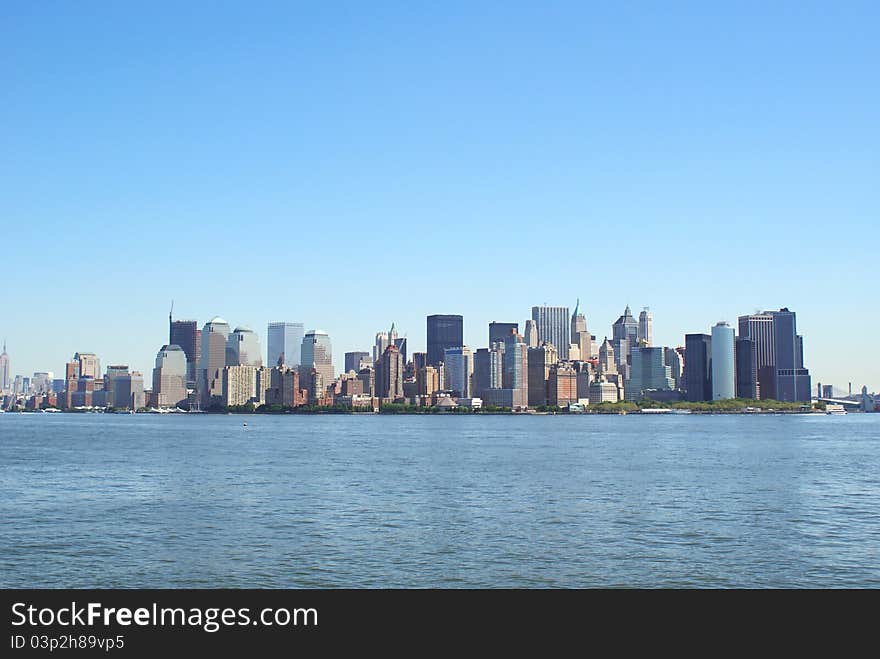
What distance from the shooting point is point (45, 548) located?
20266mm

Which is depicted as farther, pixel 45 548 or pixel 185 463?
pixel 185 463

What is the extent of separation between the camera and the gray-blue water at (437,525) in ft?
57.6

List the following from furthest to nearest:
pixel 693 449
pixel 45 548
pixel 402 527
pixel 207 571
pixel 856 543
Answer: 1. pixel 693 449
2. pixel 402 527
3. pixel 856 543
4. pixel 45 548
5. pixel 207 571

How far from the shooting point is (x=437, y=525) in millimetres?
23734

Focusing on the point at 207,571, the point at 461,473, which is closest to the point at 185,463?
the point at 461,473

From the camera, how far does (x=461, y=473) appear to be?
4072 cm

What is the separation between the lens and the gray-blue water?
17.5 meters
